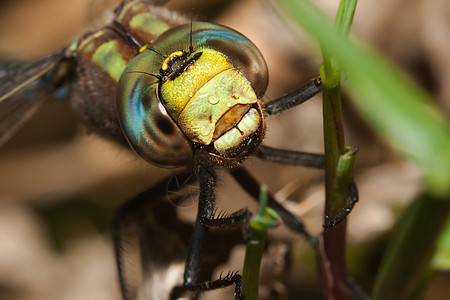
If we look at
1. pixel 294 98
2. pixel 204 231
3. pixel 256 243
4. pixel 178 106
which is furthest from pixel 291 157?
pixel 256 243

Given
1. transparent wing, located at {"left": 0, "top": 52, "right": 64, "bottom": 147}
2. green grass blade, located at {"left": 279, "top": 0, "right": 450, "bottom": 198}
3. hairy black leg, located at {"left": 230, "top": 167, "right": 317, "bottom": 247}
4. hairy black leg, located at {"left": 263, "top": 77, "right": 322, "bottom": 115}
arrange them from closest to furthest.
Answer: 1. green grass blade, located at {"left": 279, "top": 0, "right": 450, "bottom": 198}
2. hairy black leg, located at {"left": 263, "top": 77, "right": 322, "bottom": 115}
3. hairy black leg, located at {"left": 230, "top": 167, "right": 317, "bottom": 247}
4. transparent wing, located at {"left": 0, "top": 52, "right": 64, "bottom": 147}

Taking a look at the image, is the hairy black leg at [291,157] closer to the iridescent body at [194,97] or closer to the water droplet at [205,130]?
the iridescent body at [194,97]

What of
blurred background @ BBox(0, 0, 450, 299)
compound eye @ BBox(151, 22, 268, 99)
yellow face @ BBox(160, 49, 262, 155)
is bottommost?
blurred background @ BBox(0, 0, 450, 299)

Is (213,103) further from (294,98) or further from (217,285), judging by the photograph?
(217,285)

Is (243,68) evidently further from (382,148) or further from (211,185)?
(382,148)

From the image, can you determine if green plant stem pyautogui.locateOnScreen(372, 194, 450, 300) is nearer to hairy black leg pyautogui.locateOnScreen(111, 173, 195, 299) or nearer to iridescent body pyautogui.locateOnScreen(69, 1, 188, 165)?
hairy black leg pyautogui.locateOnScreen(111, 173, 195, 299)

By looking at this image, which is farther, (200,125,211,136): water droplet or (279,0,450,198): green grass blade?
(200,125,211,136): water droplet

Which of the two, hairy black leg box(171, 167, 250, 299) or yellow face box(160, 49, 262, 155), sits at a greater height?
yellow face box(160, 49, 262, 155)

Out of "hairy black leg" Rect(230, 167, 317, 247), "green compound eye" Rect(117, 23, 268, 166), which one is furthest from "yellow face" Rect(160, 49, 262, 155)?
"hairy black leg" Rect(230, 167, 317, 247)
